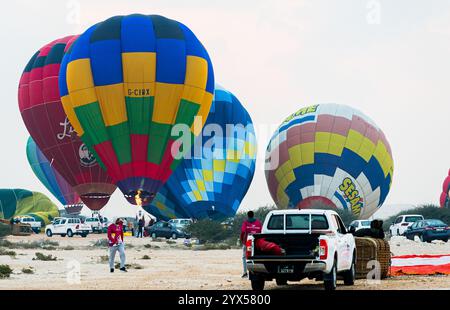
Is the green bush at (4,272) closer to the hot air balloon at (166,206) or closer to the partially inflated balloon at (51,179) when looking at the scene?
the hot air balloon at (166,206)

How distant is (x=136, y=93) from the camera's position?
169ft

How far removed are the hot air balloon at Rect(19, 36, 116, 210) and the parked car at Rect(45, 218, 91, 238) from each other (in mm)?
1991

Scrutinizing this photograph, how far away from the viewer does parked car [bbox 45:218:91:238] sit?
64438mm

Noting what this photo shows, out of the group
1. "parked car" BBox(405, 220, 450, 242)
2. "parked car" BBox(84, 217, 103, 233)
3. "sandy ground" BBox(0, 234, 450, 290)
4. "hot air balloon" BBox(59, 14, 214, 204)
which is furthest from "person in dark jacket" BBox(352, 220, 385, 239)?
"parked car" BBox(84, 217, 103, 233)

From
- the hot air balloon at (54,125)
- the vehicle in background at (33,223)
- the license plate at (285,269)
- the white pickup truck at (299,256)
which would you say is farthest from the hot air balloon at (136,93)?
the license plate at (285,269)

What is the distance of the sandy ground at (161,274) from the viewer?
74.9 ft

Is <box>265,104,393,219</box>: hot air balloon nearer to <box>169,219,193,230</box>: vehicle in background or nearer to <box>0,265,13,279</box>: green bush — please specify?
<box>169,219,193,230</box>: vehicle in background

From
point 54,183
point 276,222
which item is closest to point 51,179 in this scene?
point 54,183

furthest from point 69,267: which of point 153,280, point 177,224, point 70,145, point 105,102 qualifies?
point 70,145

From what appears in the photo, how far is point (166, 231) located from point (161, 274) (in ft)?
100

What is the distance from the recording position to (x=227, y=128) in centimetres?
6656

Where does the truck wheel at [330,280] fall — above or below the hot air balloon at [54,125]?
below

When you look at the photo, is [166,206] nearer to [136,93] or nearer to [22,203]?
[136,93]

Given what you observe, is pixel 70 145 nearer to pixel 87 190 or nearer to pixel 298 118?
pixel 87 190
